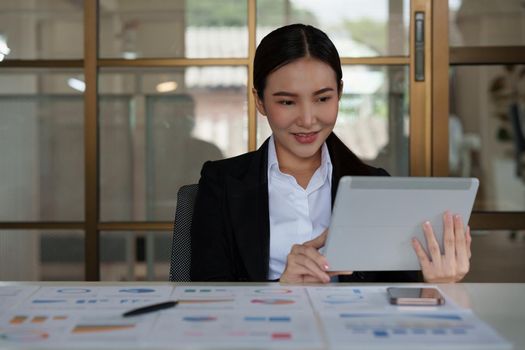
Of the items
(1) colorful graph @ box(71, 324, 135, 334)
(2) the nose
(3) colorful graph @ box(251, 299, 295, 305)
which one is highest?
(2) the nose

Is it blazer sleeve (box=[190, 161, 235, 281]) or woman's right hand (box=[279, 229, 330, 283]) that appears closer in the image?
woman's right hand (box=[279, 229, 330, 283])

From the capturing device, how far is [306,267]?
151 centimetres

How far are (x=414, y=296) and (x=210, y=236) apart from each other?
0.75 metres

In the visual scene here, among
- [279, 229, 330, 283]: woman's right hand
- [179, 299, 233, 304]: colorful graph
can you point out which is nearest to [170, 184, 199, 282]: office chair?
[279, 229, 330, 283]: woman's right hand

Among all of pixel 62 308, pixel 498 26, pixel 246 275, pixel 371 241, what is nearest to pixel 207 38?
pixel 498 26

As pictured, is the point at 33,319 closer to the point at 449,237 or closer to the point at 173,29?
the point at 449,237

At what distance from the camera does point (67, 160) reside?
307 cm

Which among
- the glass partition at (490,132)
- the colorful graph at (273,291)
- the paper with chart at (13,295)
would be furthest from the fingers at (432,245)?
the glass partition at (490,132)

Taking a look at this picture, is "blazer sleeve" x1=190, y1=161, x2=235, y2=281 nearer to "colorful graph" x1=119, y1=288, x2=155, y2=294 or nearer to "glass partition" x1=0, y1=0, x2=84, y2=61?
"colorful graph" x1=119, y1=288, x2=155, y2=294

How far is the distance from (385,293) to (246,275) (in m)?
0.61

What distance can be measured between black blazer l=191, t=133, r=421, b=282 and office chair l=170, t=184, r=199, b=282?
0.08 ft

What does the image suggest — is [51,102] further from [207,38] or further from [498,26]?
[498,26]

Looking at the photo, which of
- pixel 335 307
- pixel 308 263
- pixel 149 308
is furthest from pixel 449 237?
pixel 149 308

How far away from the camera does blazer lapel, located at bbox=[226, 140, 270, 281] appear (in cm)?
185
